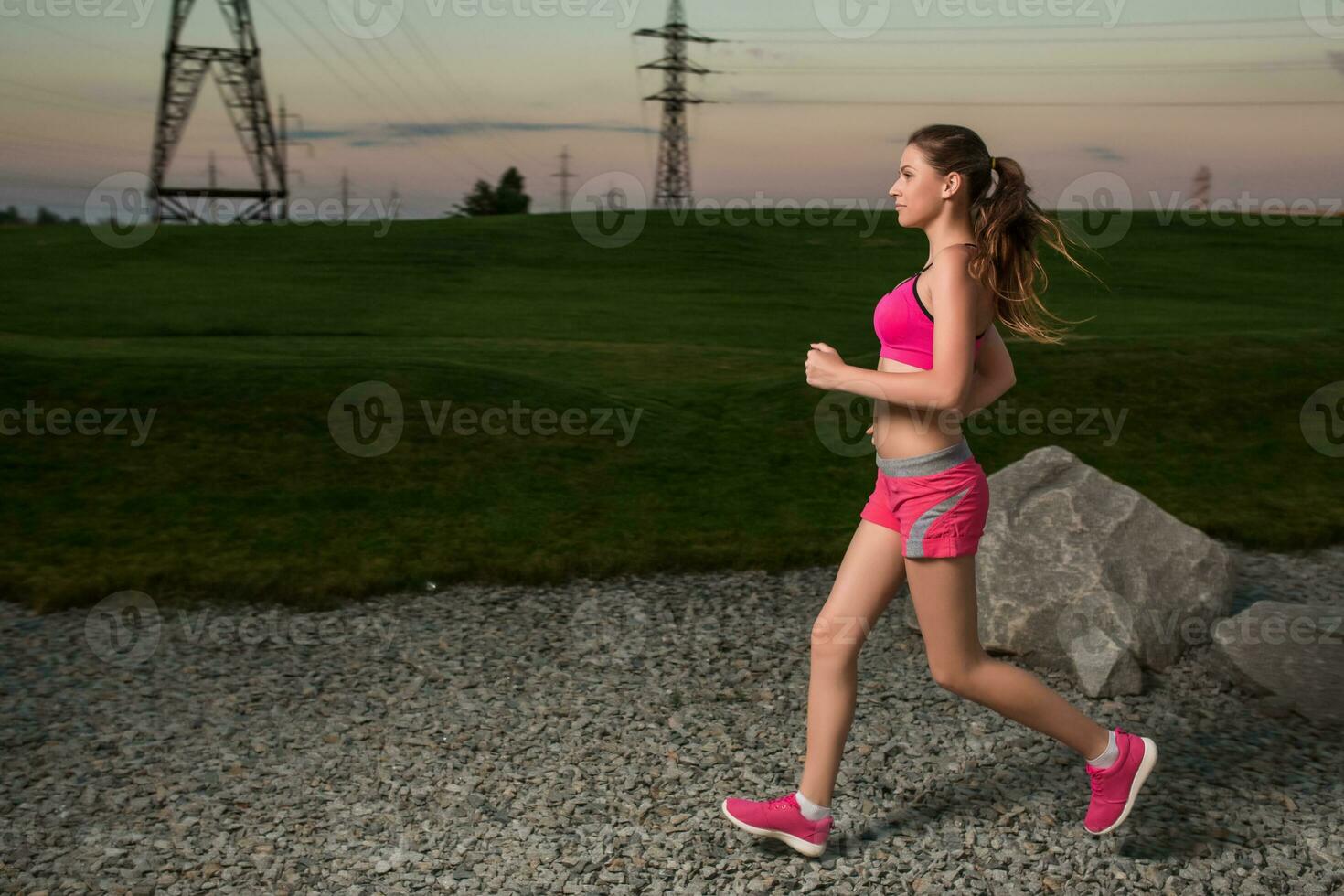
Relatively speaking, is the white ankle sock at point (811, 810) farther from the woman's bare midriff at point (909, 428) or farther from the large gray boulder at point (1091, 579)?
the large gray boulder at point (1091, 579)

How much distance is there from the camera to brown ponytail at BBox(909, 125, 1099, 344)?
11.5 feet

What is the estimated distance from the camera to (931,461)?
3.63m

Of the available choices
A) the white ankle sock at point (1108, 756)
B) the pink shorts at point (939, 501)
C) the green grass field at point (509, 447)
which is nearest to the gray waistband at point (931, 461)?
the pink shorts at point (939, 501)

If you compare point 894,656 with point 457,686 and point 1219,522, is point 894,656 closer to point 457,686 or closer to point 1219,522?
point 457,686

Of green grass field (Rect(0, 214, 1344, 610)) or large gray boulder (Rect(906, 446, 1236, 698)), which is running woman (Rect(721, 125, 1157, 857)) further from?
green grass field (Rect(0, 214, 1344, 610))

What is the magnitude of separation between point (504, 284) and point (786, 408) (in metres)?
15.9

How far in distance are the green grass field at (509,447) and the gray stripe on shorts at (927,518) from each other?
447 centimetres

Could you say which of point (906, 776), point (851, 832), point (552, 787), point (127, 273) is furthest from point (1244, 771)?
point (127, 273)

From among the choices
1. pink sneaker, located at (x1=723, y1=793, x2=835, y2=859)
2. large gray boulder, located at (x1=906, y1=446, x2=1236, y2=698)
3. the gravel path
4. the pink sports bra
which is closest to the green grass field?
the gravel path

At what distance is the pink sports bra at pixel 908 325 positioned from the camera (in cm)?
359

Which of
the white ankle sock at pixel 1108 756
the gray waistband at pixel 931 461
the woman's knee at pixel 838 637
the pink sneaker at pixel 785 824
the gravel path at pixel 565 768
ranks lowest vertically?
the gravel path at pixel 565 768

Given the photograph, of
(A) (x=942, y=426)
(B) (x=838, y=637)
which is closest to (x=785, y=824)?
(B) (x=838, y=637)

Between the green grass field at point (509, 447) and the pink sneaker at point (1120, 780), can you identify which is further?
the green grass field at point (509, 447)

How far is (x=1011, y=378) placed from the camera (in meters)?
4.00
